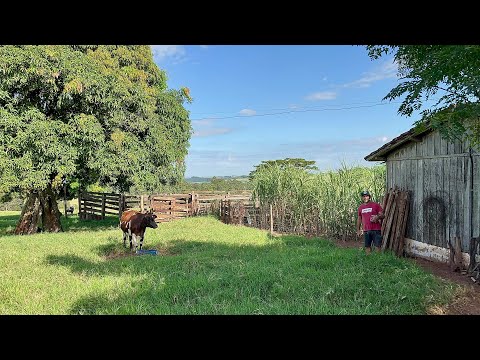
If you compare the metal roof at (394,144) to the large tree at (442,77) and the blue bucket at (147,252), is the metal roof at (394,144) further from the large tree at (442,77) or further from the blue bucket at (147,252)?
the blue bucket at (147,252)

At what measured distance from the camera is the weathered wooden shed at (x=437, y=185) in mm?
6820

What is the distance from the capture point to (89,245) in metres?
10.1

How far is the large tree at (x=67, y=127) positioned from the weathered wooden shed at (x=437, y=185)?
899cm

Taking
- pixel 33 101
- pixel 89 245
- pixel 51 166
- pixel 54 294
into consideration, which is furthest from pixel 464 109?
pixel 33 101

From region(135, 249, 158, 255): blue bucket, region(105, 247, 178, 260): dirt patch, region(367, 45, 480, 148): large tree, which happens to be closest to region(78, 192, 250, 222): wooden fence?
region(105, 247, 178, 260): dirt patch

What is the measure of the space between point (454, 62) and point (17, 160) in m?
12.1

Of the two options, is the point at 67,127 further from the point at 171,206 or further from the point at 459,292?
the point at 459,292

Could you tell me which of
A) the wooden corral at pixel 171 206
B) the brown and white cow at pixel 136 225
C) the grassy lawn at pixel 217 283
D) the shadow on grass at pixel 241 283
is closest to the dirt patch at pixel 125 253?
the grassy lawn at pixel 217 283

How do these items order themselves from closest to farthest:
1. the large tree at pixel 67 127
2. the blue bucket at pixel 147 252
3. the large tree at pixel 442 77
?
the large tree at pixel 442 77
the blue bucket at pixel 147 252
the large tree at pixel 67 127

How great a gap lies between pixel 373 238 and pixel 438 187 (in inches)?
72.4

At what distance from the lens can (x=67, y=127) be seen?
39.8 feet
